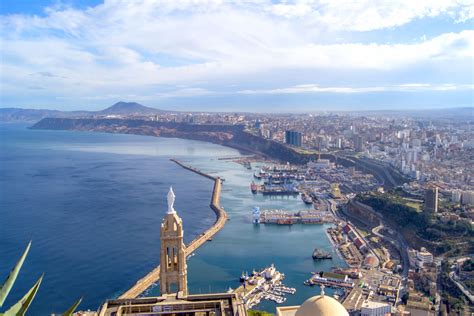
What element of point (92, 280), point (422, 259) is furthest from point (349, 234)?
point (92, 280)

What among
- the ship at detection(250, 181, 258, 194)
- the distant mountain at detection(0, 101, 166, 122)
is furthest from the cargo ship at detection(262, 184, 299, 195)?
the distant mountain at detection(0, 101, 166, 122)

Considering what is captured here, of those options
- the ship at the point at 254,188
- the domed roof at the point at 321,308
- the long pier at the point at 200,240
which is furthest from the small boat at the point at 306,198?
the domed roof at the point at 321,308

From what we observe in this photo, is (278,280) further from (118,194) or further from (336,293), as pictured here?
(118,194)

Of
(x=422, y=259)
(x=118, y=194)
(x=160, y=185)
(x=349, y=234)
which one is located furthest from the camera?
(x=160, y=185)

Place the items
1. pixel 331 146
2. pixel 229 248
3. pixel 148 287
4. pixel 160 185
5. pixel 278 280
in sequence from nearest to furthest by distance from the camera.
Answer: pixel 148 287 → pixel 278 280 → pixel 229 248 → pixel 160 185 → pixel 331 146

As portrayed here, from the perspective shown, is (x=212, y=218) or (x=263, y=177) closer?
(x=212, y=218)

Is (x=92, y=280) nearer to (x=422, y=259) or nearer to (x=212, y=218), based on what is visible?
(x=212, y=218)

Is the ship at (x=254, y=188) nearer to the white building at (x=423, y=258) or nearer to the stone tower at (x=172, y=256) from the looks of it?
the white building at (x=423, y=258)
